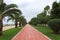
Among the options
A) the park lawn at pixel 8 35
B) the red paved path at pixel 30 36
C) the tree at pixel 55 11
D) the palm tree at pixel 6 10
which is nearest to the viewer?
the red paved path at pixel 30 36

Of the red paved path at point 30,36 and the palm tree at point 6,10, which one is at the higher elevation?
the palm tree at point 6,10

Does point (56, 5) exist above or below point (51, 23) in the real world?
above

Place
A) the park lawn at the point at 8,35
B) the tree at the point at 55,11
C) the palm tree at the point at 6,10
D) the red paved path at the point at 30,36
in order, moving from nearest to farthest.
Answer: the red paved path at the point at 30,36
the park lawn at the point at 8,35
the palm tree at the point at 6,10
the tree at the point at 55,11

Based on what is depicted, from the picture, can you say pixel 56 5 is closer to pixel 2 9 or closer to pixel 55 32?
pixel 55 32

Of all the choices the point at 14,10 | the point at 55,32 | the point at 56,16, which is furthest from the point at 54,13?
the point at 14,10

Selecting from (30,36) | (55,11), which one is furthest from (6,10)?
(55,11)

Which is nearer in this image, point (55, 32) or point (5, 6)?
point (5, 6)

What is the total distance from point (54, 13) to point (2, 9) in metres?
9.40

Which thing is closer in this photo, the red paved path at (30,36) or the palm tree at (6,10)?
the red paved path at (30,36)

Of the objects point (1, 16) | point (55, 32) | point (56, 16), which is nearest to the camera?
point (1, 16)

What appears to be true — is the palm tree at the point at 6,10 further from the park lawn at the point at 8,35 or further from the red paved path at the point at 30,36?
the red paved path at the point at 30,36

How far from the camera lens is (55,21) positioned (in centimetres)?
2717

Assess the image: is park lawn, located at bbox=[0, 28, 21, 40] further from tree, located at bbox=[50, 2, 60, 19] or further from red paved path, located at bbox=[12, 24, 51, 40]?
tree, located at bbox=[50, 2, 60, 19]

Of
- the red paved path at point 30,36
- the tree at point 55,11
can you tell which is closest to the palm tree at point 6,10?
the red paved path at point 30,36
